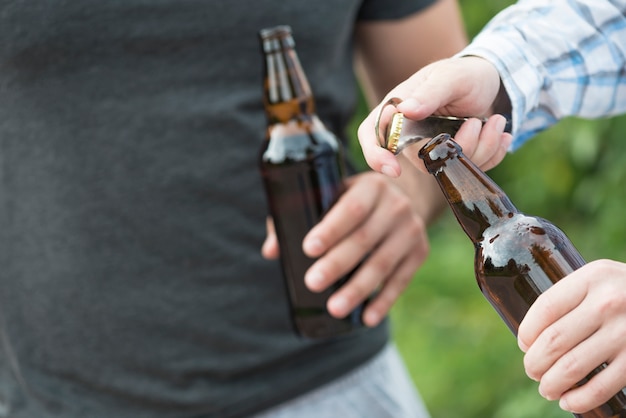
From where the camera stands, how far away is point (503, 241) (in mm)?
696

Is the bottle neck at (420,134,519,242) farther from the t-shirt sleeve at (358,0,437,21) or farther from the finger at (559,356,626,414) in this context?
the t-shirt sleeve at (358,0,437,21)

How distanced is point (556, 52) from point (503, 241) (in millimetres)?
246

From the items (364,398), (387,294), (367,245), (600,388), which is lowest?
(364,398)

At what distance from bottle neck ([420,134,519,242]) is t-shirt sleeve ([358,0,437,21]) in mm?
854

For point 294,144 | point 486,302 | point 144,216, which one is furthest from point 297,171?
point 486,302

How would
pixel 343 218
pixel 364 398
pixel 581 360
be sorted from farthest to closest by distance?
1. pixel 364 398
2. pixel 343 218
3. pixel 581 360

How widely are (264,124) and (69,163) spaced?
0.33 metres

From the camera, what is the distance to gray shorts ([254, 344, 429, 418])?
1.41 m

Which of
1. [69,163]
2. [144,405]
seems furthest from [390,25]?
[144,405]

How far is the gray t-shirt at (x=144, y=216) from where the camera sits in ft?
4.22

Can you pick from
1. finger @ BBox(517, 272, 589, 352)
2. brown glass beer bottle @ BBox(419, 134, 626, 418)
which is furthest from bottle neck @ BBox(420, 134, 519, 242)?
finger @ BBox(517, 272, 589, 352)

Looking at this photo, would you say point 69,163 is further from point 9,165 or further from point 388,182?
point 388,182

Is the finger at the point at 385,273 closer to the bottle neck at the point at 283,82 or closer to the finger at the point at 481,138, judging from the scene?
the bottle neck at the point at 283,82

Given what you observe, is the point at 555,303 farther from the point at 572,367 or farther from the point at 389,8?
the point at 389,8
